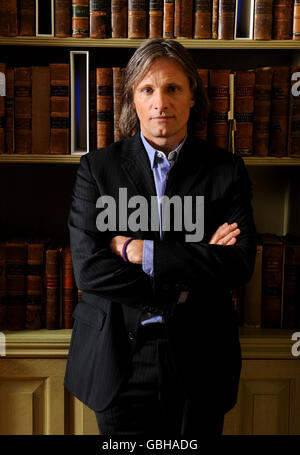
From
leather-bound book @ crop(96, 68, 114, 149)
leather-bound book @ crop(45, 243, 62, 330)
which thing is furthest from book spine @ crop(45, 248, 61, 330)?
leather-bound book @ crop(96, 68, 114, 149)

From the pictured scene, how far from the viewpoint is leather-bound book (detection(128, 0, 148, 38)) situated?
158cm

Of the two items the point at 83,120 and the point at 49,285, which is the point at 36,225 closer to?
the point at 49,285

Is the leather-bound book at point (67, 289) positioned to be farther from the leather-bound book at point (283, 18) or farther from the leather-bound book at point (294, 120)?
the leather-bound book at point (283, 18)

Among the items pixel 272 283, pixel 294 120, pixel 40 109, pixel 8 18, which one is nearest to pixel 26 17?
pixel 8 18

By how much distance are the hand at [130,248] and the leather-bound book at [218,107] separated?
52cm

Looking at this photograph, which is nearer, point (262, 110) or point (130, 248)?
point (130, 248)

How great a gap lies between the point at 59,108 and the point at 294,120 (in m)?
0.77

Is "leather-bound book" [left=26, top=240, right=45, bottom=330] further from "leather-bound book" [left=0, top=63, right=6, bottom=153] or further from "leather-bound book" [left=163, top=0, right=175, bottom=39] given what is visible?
"leather-bound book" [left=163, top=0, right=175, bottom=39]

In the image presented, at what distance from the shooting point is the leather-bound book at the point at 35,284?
1.68 m

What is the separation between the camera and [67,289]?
170 centimetres

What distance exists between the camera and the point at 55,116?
164cm

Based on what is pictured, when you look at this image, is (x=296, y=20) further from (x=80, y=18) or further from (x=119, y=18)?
(x=80, y=18)

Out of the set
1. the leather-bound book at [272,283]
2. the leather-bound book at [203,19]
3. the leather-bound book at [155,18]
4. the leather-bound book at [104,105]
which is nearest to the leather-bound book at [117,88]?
the leather-bound book at [104,105]
